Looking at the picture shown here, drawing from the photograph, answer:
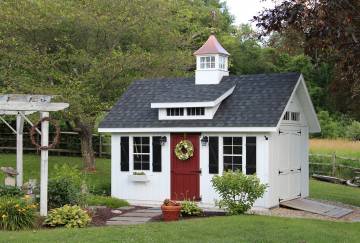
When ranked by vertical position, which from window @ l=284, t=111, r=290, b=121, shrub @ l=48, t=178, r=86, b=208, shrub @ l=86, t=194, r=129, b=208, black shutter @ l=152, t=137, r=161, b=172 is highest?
window @ l=284, t=111, r=290, b=121

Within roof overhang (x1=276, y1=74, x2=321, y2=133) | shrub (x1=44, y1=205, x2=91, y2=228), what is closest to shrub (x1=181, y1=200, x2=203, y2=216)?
shrub (x1=44, y1=205, x2=91, y2=228)

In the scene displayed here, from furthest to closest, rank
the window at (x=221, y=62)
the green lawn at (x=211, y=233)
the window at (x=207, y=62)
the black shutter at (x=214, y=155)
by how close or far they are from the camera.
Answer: the window at (x=221, y=62) → the window at (x=207, y=62) → the black shutter at (x=214, y=155) → the green lawn at (x=211, y=233)

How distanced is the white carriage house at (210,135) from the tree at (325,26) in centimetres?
232

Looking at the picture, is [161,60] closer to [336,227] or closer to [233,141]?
[233,141]

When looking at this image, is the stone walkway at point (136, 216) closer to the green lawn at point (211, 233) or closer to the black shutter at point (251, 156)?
the green lawn at point (211, 233)

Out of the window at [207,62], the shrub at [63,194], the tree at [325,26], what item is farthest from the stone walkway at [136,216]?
the tree at [325,26]

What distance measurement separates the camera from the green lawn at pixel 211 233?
11.1 meters

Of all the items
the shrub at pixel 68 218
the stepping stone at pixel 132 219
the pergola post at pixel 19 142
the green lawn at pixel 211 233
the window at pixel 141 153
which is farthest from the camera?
Result: the window at pixel 141 153

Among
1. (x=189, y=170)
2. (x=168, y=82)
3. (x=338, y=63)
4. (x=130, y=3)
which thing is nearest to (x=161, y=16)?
(x=130, y=3)

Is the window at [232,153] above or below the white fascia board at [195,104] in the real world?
below

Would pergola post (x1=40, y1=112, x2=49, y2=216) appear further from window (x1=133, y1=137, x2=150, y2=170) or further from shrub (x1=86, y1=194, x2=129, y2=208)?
window (x1=133, y1=137, x2=150, y2=170)

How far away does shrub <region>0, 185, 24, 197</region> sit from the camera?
45.6ft

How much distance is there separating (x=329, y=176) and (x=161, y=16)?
409 inches

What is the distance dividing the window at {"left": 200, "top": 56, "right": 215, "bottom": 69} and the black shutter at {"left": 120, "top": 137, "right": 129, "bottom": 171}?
3414 mm
